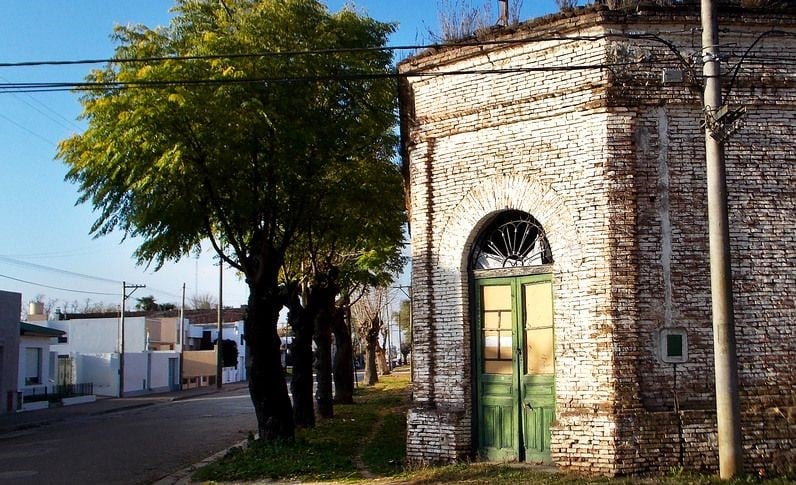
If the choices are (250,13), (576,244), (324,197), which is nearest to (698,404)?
(576,244)

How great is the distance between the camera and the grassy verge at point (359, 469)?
31.9 feet

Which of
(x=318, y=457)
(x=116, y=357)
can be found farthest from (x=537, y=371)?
(x=116, y=357)

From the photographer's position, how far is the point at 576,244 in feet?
34.8

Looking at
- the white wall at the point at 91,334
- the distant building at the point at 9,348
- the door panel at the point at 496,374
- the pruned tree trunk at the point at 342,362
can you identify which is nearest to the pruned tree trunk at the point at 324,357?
the pruned tree trunk at the point at 342,362

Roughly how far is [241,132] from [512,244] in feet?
17.6

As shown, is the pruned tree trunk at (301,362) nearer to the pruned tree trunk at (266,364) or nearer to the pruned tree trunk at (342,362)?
the pruned tree trunk at (266,364)

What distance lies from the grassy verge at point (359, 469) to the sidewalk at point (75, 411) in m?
13.1

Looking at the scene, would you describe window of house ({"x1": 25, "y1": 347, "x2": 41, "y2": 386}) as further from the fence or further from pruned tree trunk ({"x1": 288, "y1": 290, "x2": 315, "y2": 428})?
pruned tree trunk ({"x1": 288, "y1": 290, "x2": 315, "y2": 428})

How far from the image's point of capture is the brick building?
10.1m

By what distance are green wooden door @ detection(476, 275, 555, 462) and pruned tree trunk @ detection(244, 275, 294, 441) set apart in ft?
16.6

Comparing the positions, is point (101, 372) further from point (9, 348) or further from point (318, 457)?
point (318, 457)

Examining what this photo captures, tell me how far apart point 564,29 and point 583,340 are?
4167mm

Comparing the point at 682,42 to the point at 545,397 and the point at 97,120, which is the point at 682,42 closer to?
the point at 545,397

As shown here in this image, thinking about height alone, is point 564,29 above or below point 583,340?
above
